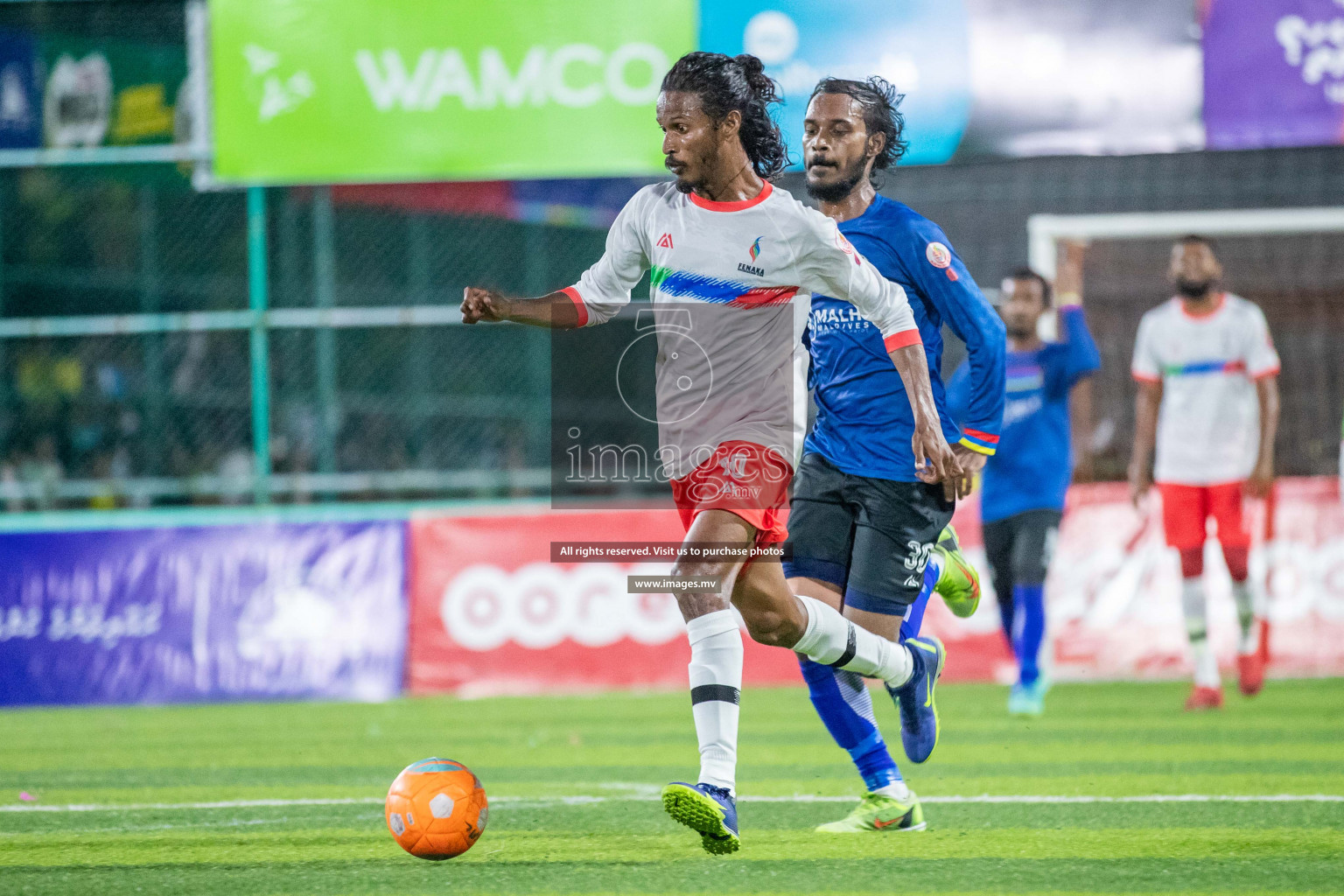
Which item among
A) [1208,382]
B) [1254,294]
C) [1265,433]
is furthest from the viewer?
[1254,294]

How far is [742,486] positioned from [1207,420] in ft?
18.9

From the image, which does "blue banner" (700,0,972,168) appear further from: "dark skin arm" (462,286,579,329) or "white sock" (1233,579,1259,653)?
"dark skin arm" (462,286,579,329)

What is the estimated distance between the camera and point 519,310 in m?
4.68

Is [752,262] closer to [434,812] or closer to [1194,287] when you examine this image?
[434,812]

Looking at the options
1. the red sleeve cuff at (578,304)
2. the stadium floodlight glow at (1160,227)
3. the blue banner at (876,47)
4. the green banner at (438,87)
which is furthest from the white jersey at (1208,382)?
the red sleeve cuff at (578,304)

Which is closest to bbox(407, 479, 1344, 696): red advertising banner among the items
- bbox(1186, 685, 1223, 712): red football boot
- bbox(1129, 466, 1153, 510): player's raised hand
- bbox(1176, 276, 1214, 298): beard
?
bbox(1129, 466, 1153, 510): player's raised hand

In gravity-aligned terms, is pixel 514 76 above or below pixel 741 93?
above

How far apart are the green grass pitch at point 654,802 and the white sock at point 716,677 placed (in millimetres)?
336

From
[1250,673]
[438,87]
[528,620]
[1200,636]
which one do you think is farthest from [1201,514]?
[438,87]

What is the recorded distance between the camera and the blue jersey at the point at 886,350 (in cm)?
514

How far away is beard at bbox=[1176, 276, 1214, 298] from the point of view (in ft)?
31.0

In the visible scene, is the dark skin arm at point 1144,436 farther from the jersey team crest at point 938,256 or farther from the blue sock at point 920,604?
the jersey team crest at point 938,256

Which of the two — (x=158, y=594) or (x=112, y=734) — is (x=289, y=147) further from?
(x=112, y=734)

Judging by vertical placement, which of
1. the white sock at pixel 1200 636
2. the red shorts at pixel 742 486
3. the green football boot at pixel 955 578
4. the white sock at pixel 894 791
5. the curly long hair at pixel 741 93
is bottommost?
the white sock at pixel 1200 636
